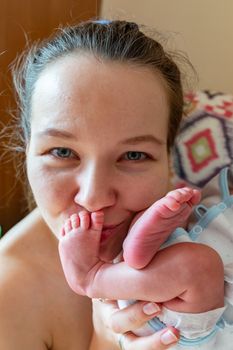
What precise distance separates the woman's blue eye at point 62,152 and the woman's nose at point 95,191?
0.05m

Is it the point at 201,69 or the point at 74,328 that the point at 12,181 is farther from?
the point at 201,69

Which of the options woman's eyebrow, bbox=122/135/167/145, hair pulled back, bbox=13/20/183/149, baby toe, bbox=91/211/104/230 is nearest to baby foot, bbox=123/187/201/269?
baby toe, bbox=91/211/104/230

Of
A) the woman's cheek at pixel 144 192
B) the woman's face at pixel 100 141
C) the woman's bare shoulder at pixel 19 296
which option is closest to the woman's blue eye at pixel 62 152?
the woman's face at pixel 100 141

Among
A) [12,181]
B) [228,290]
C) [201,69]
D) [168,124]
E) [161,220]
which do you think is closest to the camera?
[161,220]

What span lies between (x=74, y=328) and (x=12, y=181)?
0.44 m

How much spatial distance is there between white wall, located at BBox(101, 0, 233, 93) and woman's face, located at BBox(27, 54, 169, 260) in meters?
0.70

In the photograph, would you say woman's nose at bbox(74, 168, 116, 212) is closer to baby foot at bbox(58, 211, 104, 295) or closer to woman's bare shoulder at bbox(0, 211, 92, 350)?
baby foot at bbox(58, 211, 104, 295)

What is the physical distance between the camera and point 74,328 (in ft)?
3.41

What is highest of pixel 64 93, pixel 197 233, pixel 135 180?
pixel 64 93

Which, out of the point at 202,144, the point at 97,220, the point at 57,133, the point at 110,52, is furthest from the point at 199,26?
the point at 97,220

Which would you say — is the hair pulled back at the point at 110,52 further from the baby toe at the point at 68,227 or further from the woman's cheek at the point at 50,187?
the baby toe at the point at 68,227

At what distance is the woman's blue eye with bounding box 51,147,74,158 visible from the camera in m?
0.81

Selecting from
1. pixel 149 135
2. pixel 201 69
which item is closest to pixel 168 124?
pixel 149 135

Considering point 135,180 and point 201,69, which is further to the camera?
point 201,69
